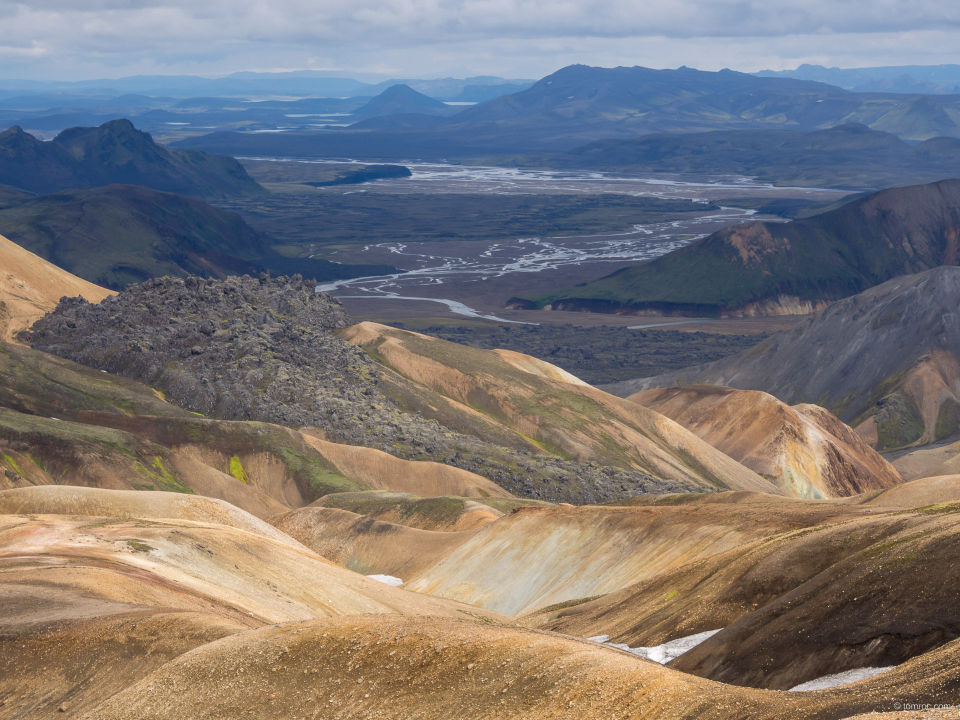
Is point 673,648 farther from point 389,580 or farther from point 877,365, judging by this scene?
point 877,365

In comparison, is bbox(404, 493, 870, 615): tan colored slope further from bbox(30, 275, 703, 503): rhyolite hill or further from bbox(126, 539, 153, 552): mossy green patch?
bbox(30, 275, 703, 503): rhyolite hill

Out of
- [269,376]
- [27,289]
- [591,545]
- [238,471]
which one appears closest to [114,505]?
[591,545]

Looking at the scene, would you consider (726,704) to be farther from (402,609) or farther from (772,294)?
(772,294)

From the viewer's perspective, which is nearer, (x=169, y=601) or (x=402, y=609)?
(x=169, y=601)

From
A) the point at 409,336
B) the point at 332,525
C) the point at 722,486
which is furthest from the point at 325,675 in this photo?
the point at 409,336

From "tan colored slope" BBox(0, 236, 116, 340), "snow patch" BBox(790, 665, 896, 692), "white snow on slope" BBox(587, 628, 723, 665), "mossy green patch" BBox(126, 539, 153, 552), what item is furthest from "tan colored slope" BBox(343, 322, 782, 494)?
"snow patch" BBox(790, 665, 896, 692)

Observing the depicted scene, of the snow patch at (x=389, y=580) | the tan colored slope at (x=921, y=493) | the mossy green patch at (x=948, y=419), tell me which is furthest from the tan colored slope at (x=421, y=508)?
the mossy green patch at (x=948, y=419)
